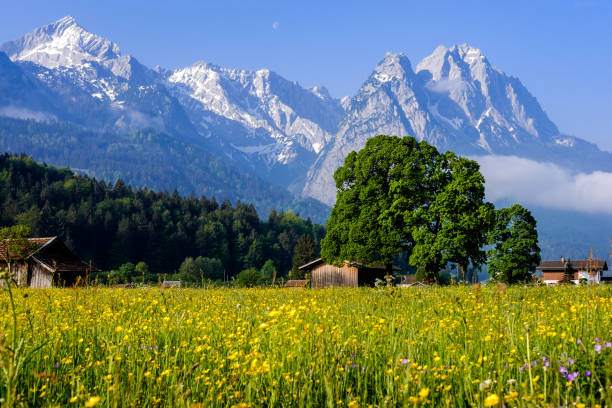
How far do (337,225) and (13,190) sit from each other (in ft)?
431

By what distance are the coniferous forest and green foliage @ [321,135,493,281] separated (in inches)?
3557

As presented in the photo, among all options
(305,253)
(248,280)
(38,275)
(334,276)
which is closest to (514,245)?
(334,276)

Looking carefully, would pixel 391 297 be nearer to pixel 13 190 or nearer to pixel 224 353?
pixel 224 353

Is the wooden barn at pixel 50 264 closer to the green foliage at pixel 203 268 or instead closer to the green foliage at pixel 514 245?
the green foliage at pixel 514 245

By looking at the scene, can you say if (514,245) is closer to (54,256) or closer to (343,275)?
(343,275)

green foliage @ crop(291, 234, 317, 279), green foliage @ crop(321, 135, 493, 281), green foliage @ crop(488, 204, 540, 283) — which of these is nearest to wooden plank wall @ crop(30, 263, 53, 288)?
green foliage @ crop(321, 135, 493, 281)

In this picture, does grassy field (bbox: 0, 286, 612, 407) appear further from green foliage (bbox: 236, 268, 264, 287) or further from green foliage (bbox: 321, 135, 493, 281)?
green foliage (bbox: 321, 135, 493, 281)

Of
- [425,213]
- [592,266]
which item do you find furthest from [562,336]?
[425,213]

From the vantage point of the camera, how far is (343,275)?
6500cm

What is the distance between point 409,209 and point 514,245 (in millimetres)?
32095

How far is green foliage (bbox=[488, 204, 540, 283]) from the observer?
66312mm

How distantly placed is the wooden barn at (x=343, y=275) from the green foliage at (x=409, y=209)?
739 inches

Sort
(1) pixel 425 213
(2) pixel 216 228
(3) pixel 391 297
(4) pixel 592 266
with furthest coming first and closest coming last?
(2) pixel 216 228 → (1) pixel 425 213 → (3) pixel 391 297 → (4) pixel 592 266

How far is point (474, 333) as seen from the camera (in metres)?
5.83
